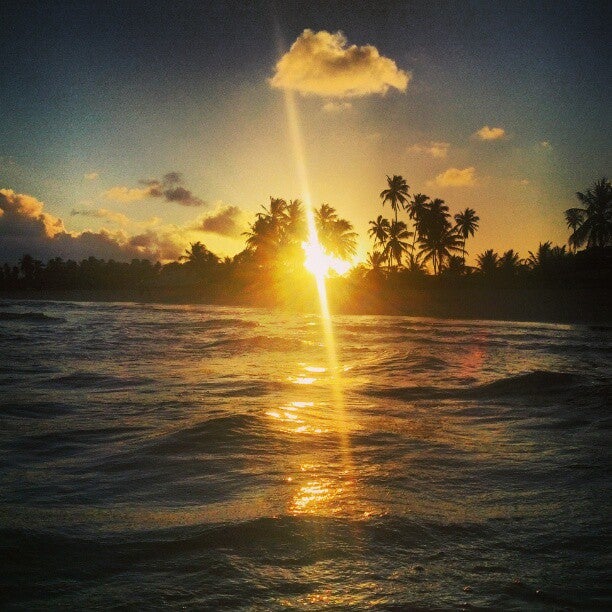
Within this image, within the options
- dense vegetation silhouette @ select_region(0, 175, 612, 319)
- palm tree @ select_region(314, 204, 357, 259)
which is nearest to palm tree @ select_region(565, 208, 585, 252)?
dense vegetation silhouette @ select_region(0, 175, 612, 319)

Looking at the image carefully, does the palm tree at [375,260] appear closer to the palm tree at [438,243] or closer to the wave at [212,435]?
the palm tree at [438,243]

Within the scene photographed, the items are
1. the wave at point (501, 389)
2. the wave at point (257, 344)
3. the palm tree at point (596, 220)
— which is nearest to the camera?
the wave at point (501, 389)

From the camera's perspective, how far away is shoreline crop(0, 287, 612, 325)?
1083 inches

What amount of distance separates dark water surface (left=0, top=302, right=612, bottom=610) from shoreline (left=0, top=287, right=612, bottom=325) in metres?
22.8

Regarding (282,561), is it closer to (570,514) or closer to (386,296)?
(570,514)

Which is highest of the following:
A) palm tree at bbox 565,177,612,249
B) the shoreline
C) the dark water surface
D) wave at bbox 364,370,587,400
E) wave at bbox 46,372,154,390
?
palm tree at bbox 565,177,612,249

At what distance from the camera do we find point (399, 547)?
2213 millimetres

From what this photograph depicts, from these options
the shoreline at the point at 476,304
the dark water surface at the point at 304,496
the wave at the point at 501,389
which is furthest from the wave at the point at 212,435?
the shoreline at the point at 476,304

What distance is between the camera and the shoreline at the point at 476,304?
90.3 ft

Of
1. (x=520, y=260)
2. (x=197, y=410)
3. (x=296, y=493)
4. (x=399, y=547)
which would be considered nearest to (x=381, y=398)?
(x=197, y=410)

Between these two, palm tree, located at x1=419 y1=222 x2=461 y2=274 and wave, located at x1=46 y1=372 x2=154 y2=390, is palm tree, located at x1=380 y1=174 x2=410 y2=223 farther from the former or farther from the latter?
wave, located at x1=46 y1=372 x2=154 y2=390

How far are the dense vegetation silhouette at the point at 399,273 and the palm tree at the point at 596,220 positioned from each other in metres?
0.08

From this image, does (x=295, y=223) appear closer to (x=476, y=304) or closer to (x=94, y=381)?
(x=476, y=304)

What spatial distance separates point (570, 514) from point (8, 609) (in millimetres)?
2557
